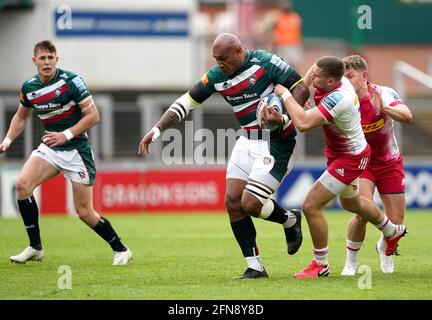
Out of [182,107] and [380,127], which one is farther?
[380,127]

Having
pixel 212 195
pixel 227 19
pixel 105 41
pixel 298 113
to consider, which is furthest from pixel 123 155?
pixel 298 113

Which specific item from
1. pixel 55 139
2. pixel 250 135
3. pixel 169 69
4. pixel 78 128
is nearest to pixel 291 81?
pixel 250 135

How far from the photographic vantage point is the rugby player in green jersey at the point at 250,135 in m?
10.7

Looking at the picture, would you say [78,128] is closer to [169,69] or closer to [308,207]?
[308,207]

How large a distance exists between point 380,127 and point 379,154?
366 mm

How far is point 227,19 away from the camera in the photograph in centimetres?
2970

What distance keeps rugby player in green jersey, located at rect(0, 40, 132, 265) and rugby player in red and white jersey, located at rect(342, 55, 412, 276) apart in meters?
2.97

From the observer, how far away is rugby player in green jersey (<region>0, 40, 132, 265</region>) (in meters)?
12.5

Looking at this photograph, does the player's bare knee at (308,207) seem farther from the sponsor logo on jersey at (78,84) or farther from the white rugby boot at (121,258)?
the sponsor logo on jersey at (78,84)

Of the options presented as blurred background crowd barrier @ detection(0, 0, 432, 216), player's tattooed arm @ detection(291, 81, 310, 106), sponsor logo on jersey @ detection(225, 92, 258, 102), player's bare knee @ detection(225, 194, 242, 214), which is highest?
player's tattooed arm @ detection(291, 81, 310, 106)

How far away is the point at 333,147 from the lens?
35.7 feet

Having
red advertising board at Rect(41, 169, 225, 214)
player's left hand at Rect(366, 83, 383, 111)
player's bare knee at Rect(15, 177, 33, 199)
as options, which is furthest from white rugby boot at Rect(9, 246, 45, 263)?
red advertising board at Rect(41, 169, 225, 214)

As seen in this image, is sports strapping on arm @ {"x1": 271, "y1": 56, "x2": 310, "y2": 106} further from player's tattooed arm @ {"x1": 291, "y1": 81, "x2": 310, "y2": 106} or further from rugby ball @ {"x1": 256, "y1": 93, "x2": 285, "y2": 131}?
rugby ball @ {"x1": 256, "y1": 93, "x2": 285, "y2": 131}
